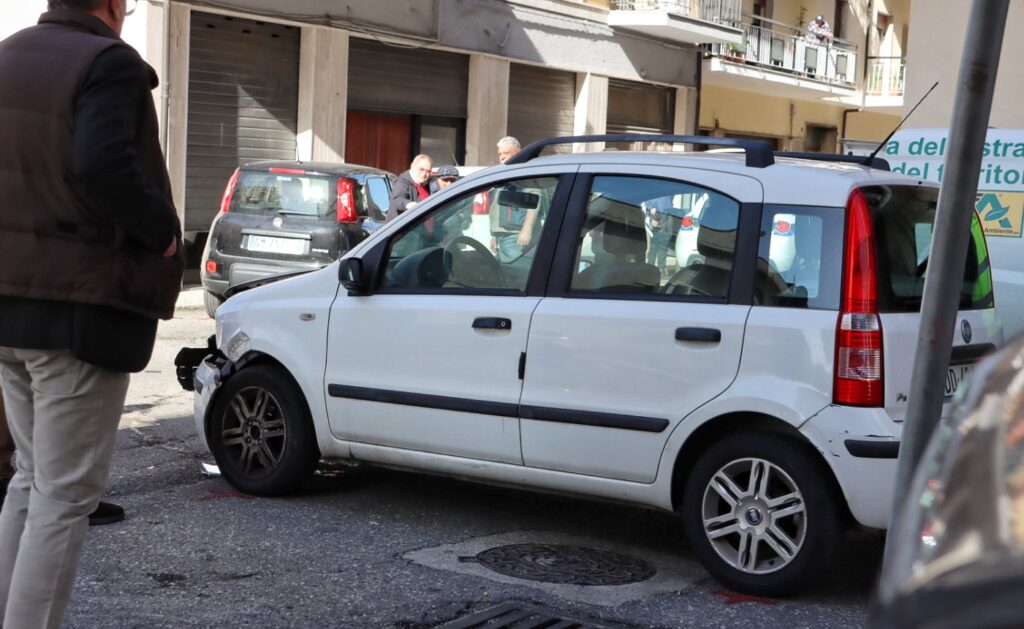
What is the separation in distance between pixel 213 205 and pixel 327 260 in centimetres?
627

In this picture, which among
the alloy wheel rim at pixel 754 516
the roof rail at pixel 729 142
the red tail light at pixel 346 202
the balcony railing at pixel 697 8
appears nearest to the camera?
the alloy wheel rim at pixel 754 516

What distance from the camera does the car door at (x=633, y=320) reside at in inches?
206

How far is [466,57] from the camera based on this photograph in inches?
957

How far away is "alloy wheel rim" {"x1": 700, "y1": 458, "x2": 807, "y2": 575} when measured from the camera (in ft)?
16.5

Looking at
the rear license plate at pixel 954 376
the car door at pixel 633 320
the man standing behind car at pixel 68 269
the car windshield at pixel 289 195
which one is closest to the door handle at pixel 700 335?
the car door at pixel 633 320

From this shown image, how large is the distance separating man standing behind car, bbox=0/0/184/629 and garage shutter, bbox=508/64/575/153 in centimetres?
2181

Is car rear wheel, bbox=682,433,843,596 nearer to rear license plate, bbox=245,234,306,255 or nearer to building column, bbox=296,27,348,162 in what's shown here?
rear license plate, bbox=245,234,306,255

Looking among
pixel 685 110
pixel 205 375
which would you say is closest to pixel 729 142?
pixel 205 375

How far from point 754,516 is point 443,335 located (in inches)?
60.3

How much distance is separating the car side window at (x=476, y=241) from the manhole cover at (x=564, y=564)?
1071 mm

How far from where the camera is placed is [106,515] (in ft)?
19.3

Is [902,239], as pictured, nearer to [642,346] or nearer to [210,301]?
[642,346]

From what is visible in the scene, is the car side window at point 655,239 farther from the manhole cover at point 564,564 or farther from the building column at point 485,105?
the building column at point 485,105

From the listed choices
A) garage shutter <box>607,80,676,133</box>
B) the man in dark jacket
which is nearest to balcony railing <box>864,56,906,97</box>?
garage shutter <box>607,80,676,133</box>
